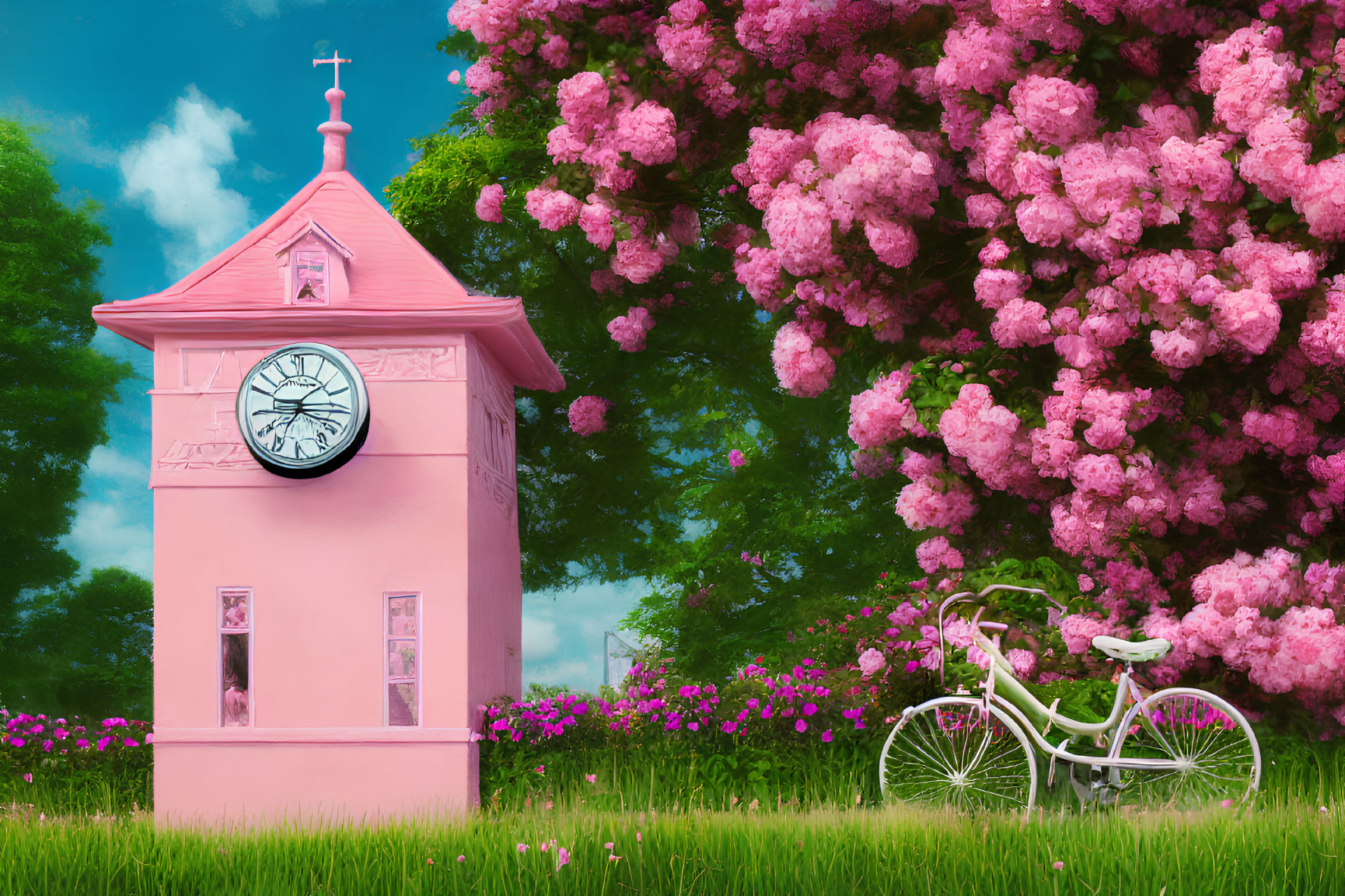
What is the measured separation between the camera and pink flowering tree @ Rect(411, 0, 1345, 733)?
7074 mm

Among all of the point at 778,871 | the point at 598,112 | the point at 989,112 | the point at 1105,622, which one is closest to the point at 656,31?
the point at 598,112

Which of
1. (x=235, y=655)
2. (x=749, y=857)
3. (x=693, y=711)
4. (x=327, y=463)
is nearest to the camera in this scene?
(x=749, y=857)

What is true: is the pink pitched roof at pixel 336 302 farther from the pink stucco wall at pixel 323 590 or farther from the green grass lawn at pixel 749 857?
the green grass lawn at pixel 749 857

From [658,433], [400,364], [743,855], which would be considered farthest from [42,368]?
[743,855]

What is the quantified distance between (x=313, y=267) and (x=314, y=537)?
2161 mm

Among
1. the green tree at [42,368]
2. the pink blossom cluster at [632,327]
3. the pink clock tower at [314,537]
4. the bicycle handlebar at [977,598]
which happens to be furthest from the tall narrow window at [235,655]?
the green tree at [42,368]

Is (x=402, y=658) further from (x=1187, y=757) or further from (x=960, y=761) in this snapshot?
(x=1187, y=757)

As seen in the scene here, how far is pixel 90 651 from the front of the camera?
19.1 metres

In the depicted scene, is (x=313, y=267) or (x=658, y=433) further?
(x=658, y=433)

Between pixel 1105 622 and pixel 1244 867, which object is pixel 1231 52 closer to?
pixel 1105 622

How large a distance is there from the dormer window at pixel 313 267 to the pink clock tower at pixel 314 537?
0.5 inches

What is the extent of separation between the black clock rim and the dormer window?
3.73 feet

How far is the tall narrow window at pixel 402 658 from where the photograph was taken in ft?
29.0

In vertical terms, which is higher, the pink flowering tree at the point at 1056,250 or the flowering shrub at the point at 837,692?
the pink flowering tree at the point at 1056,250
